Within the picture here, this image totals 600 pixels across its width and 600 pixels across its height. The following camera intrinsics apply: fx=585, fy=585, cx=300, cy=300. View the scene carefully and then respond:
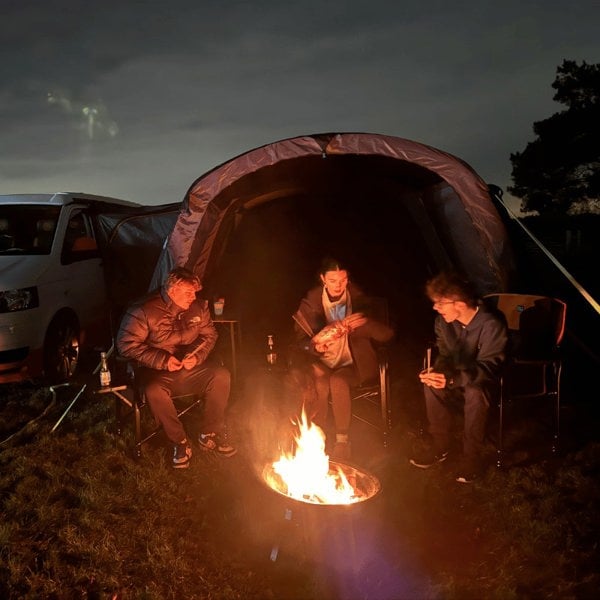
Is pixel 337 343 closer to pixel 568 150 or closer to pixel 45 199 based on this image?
pixel 45 199

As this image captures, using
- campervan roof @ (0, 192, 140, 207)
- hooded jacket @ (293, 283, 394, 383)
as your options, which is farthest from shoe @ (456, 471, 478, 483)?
campervan roof @ (0, 192, 140, 207)

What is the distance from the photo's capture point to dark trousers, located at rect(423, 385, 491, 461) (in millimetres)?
3811

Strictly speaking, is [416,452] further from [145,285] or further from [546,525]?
[145,285]

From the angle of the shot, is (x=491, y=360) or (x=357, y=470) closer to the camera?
(x=357, y=470)

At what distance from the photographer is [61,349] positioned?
6113mm

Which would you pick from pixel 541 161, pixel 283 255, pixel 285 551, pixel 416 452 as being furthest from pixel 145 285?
pixel 541 161

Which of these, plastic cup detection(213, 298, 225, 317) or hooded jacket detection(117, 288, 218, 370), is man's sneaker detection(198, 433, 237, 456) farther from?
plastic cup detection(213, 298, 225, 317)

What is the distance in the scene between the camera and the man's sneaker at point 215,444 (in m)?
4.28

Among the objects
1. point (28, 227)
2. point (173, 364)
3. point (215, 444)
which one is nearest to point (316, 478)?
point (215, 444)

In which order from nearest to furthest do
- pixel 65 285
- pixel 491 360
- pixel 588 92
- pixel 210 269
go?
1. pixel 491 360
2. pixel 210 269
3. pixel 65 285
4. pixel 588 92

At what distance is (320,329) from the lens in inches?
187

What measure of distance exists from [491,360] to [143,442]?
249 centimetres

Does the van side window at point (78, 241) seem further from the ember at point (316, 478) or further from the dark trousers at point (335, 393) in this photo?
the ember at point (316, 478)

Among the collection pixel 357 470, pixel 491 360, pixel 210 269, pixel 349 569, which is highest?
pixel 210 269
